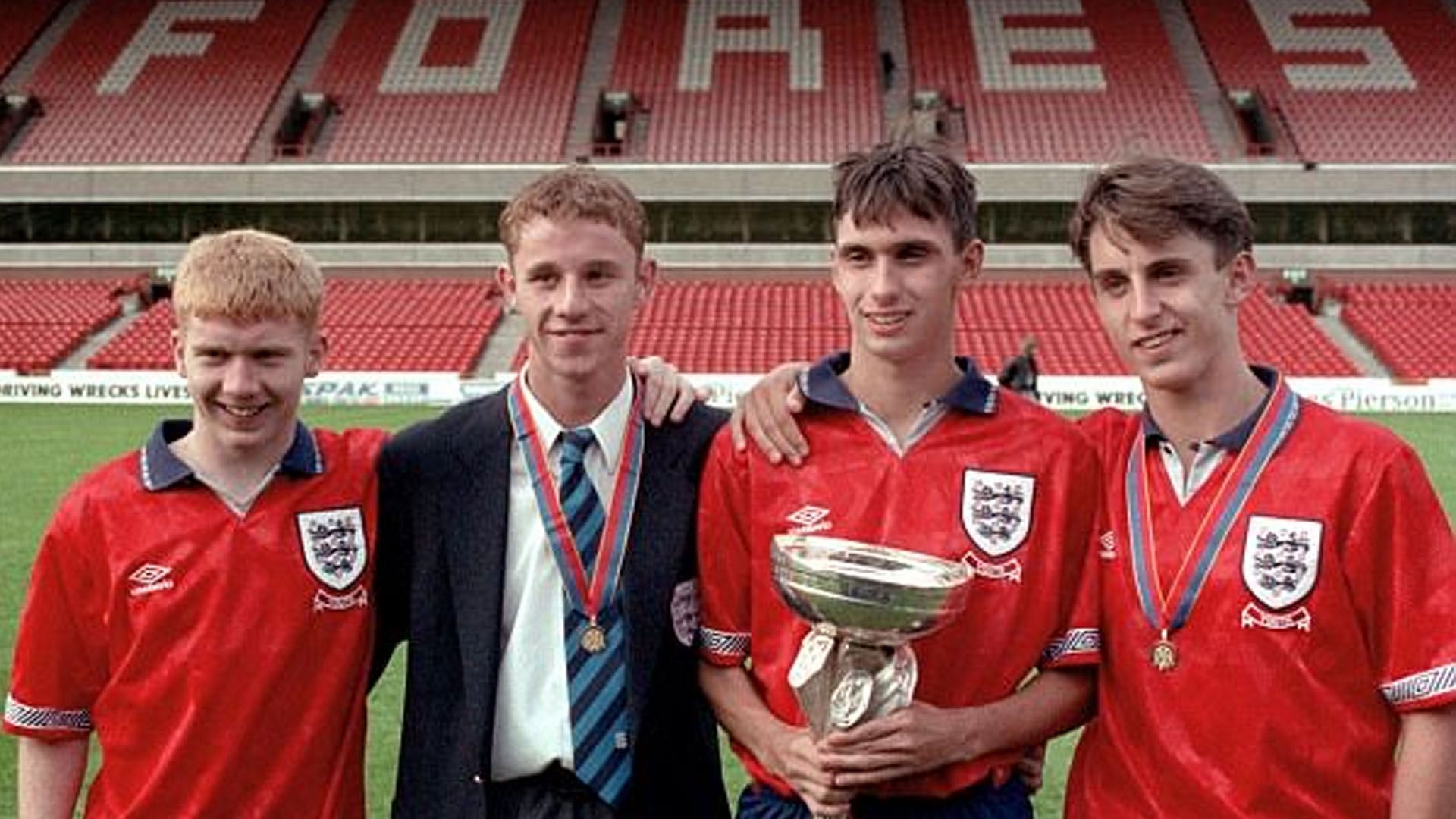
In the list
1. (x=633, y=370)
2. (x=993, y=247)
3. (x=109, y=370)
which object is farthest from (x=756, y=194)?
(x=633, y=370)

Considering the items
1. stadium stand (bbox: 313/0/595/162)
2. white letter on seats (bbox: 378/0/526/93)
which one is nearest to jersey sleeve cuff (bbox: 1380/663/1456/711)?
stadium stand (bbox: 313/0/595/162)

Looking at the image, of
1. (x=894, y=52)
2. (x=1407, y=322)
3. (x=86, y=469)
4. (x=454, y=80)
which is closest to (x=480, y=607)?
(x=86, y=469)

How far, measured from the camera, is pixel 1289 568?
2.28 metres

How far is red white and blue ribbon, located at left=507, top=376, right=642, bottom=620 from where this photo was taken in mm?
2500

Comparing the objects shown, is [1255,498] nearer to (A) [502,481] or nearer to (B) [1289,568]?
(B) [1289,568]

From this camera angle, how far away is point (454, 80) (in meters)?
27.2

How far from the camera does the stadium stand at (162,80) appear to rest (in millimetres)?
25641

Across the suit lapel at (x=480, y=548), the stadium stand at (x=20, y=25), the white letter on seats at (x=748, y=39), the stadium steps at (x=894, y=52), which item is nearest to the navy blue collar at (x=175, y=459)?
the suit lapel at (x=480, y=548)

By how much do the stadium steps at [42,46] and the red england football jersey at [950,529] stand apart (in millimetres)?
28731

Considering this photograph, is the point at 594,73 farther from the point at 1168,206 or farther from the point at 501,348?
the point at 1168,206

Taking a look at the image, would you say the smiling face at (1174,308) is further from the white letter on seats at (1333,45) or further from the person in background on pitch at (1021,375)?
the white letter on seats at (1333,45)

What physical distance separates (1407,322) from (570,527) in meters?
22.6

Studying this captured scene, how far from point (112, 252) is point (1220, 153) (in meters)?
20.5

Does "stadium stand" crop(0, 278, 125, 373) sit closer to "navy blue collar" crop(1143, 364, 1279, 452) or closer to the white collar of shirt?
the white collar of shirt
